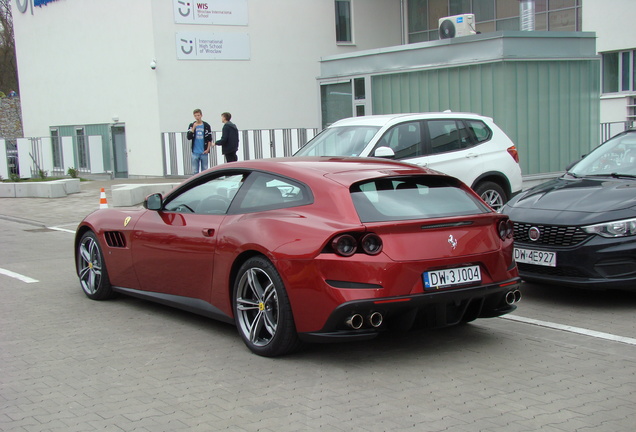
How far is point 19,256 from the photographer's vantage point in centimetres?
1112

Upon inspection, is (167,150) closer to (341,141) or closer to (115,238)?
(341,141)

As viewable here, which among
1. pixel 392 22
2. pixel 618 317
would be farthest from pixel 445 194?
pixel 392 22

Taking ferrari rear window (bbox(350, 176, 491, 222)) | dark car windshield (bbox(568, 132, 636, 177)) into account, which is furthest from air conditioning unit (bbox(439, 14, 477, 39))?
ferrari rear window (bbox(350, 176, 491, 222))

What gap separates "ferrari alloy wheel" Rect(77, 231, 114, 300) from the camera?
7.76 meters

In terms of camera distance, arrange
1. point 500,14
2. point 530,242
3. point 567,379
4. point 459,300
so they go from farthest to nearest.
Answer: point 500,14, point 530,242, point 459,300, point 567,379

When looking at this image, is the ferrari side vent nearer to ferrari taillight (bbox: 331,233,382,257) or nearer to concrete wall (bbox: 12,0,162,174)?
ferrari taillight (bbox: 331,233,382,257)

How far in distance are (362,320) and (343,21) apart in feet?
94.9

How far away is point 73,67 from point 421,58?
20.1 metres

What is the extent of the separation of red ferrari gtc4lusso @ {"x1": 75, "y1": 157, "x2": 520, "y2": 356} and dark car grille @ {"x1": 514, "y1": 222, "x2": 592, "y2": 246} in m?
1.32

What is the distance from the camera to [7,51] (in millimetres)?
58062

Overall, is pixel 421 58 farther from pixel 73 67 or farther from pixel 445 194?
pixel 73 67

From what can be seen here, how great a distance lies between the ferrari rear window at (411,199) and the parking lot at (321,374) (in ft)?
3.36

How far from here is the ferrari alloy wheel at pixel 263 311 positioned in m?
5.52

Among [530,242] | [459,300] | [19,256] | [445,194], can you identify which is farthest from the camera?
[19,256]
